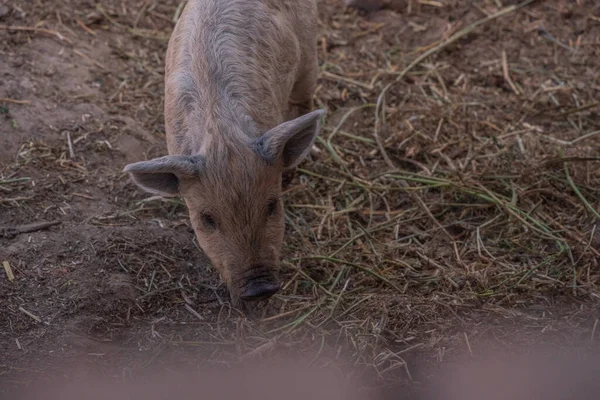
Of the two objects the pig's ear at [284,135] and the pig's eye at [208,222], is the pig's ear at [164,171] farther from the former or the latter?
the pig's ear at [284,135]

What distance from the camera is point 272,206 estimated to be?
5.72 metres

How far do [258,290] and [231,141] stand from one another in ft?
3.17

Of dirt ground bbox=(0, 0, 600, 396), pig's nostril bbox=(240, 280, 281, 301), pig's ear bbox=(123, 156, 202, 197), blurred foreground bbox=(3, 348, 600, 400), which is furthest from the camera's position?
dirt ground bbox=(0, 0, 600, 396)

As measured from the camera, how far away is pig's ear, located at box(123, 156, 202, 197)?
533 centimetres

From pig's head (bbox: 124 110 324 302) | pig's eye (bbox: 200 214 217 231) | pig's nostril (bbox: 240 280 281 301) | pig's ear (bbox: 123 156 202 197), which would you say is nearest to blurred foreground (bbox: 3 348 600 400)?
pig's nostril (bbox: 240 280 281 301)

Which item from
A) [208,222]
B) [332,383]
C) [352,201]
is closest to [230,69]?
[208,222]

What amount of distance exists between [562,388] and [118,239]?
12.9ft

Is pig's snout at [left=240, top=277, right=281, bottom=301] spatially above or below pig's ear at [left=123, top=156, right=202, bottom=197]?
below

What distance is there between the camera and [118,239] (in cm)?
631

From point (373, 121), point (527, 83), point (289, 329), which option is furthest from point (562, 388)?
point (527, 83)

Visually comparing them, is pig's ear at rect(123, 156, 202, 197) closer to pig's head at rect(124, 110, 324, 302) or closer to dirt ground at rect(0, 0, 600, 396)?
pig's head at rect(124, 110, 324, 302)

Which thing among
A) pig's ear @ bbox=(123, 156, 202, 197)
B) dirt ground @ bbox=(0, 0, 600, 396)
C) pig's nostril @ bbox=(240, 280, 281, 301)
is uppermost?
pig's ear @ bbox=(123, 156, 202, 197)

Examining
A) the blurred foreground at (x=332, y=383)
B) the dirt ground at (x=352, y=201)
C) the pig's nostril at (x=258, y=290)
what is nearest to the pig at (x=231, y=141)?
the pig's nostril at (x=258, y=290)

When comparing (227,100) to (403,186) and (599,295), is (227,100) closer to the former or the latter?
(403,186)
